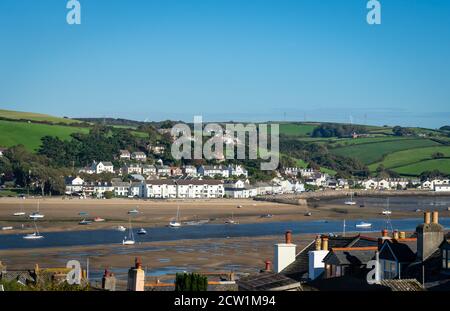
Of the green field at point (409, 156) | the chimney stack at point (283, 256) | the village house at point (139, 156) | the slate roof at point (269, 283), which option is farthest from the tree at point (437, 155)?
the slate roof at point (269, 283)

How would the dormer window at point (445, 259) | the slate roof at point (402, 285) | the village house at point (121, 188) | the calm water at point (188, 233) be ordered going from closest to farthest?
the slate roof at point (402, 285)
the dormer window at point (445, 259)
the calm water at point (188, 233)
the village house at point (121, 188)

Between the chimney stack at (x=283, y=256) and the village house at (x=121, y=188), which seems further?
the village house at (x=121, y=188)

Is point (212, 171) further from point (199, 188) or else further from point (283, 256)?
point (283, 256)

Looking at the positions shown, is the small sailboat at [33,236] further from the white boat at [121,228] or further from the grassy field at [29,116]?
Result: the grassy field at [29,116]

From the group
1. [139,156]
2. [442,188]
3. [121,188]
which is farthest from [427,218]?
[442,188]

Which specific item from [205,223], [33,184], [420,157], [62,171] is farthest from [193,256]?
[420,157]

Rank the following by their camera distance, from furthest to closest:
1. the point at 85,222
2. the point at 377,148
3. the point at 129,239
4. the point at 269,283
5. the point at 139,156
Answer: the point at 377,148 → the point at 139,156 → the point at 85,222 → the point at 129,239 → the point at 269,283
